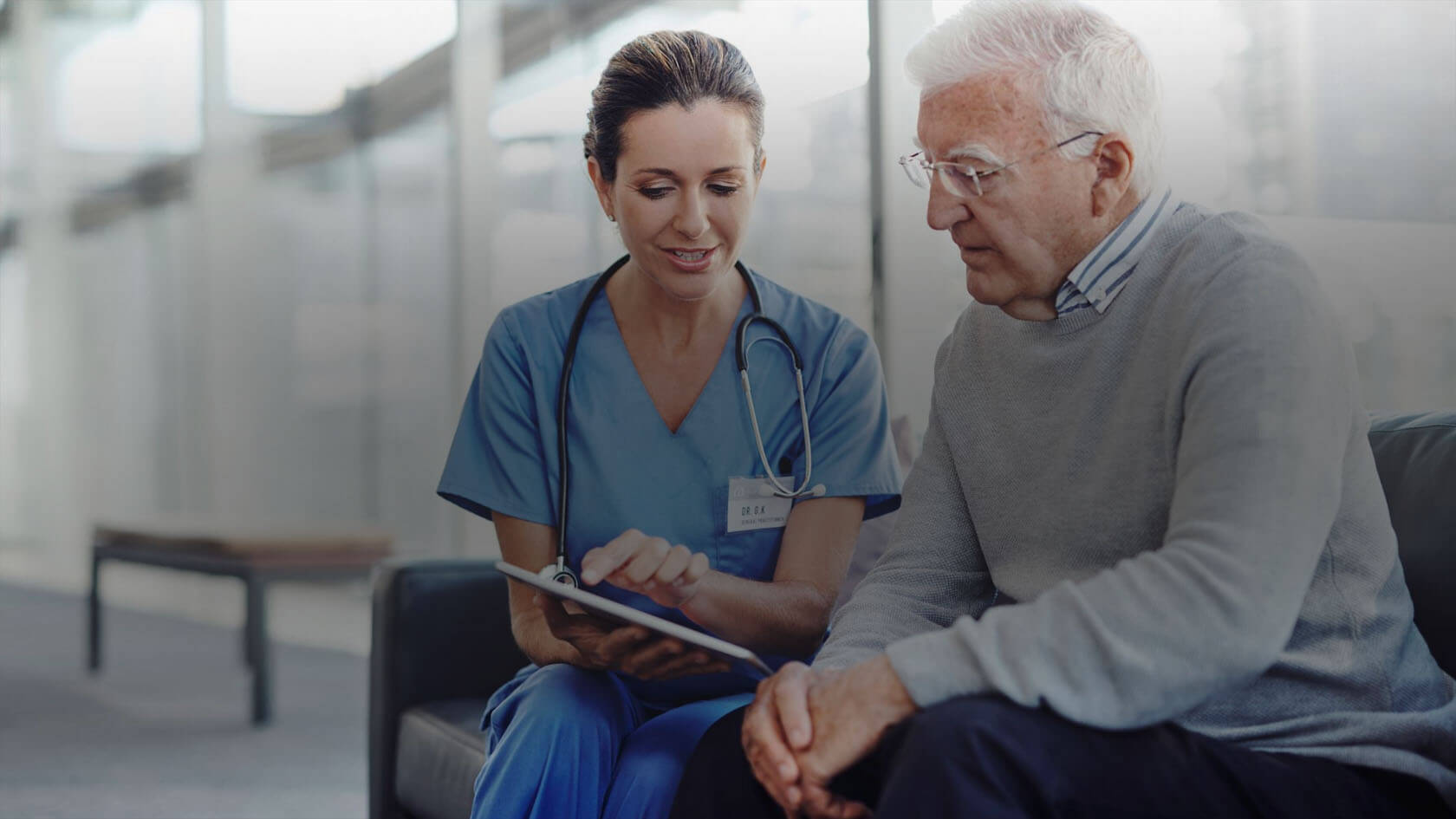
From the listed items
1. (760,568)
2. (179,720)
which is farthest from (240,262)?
(760,568)

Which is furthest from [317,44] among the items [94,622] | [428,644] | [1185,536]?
[1185,536]

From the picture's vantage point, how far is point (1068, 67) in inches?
41.7

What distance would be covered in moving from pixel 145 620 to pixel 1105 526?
12.4 feet

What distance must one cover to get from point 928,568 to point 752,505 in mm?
242

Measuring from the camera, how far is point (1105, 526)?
1.02m

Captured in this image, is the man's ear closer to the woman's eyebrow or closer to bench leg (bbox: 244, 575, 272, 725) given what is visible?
the woman's eyebrow

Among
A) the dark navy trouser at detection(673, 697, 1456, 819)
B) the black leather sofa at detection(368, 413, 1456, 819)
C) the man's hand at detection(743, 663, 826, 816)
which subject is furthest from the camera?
the black leather sofa at detection(368, 413, 1456, 819)

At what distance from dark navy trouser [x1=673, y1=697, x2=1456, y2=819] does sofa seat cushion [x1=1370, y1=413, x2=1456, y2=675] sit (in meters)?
0.30

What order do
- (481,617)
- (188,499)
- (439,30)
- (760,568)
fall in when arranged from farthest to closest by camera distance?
(188,499) → (439,30) → (481,617) → (760,568)

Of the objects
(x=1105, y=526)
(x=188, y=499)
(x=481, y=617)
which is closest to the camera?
(x=1105, y=526)

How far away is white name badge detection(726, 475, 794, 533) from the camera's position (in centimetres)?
139

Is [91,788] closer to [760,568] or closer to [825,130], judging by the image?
[760,568]

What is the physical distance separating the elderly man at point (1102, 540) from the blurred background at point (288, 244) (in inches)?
91.4

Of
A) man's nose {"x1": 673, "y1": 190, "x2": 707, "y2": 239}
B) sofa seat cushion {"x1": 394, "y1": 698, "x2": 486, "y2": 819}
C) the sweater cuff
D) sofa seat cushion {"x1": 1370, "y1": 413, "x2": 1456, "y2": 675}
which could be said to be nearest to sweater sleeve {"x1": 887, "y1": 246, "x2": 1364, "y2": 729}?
the sweater cuff
